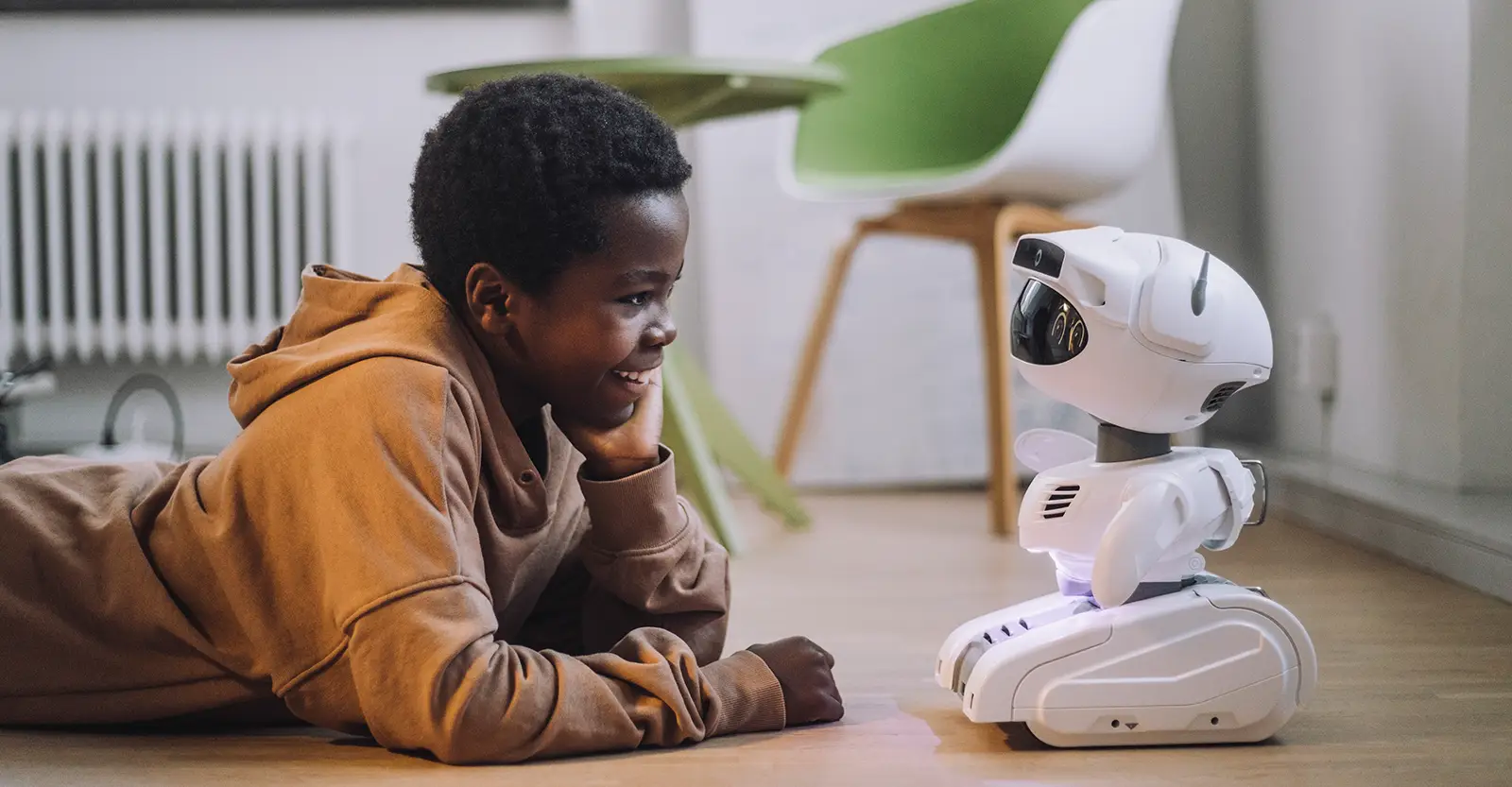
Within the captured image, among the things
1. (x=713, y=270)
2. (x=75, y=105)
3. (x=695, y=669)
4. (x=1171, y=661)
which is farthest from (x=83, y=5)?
(x=1171, y=661)

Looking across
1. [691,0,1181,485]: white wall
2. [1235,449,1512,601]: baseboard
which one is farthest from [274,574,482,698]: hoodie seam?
[691,0,1181,485]: white wall

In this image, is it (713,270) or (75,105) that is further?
(75,105)

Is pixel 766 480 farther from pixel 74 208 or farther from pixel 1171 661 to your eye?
pixel 74 208

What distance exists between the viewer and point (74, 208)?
276cm

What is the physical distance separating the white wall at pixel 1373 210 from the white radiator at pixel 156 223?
5.57 feet

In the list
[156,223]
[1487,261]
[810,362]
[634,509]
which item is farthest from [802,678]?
[156,223]

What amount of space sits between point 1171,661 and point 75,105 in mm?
2539

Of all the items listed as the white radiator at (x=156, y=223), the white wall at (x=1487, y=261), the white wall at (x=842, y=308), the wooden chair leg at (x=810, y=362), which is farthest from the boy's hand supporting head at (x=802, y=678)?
the white radiator at (x=156, y=223)

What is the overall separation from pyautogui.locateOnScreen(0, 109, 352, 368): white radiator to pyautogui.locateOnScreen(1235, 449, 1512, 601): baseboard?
1.74m

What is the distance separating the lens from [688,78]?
173 centimetres

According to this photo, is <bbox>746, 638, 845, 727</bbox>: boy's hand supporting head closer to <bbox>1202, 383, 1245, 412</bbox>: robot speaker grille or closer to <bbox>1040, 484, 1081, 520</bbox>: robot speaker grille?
<bbox>1040, 484, 1081, 520</bbox>: robot speaker grille

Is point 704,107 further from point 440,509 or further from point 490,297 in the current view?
point 440,509

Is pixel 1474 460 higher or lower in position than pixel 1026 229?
lower

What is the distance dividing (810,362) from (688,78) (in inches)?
30.5
